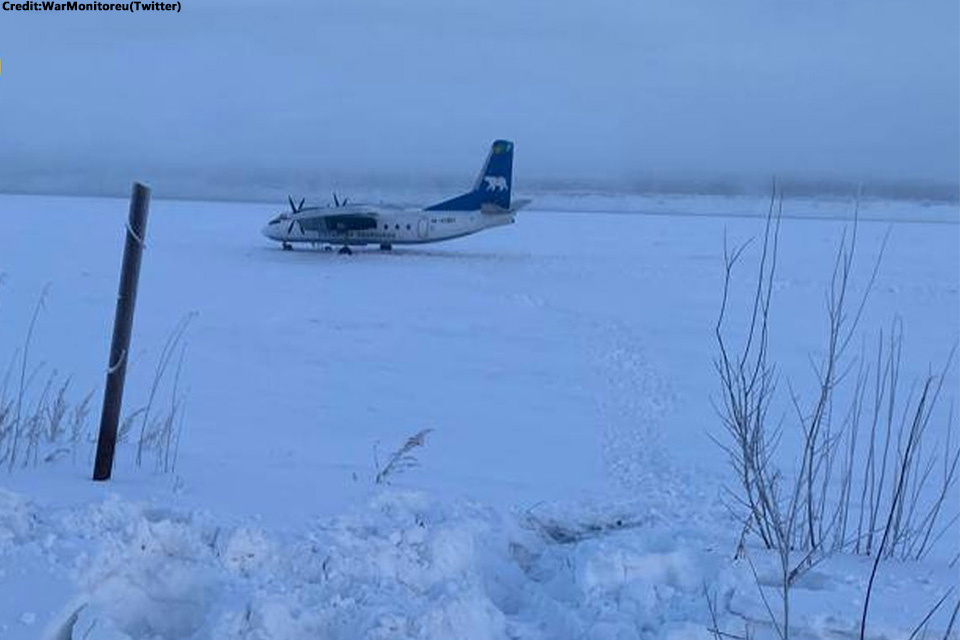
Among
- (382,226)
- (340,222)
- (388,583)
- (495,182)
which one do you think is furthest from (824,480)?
(495,182)

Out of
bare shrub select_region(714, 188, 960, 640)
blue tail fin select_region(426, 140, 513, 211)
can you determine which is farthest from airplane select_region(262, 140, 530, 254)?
bare shrub select_region(714, 188, 960, 640)

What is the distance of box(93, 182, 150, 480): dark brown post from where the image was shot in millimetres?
4762

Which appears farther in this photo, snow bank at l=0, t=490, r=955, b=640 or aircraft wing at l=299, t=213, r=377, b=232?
aircraft wing at l=299, t=213, r=377, b=232

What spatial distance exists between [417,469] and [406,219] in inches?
1097

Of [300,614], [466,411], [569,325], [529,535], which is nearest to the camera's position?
[300,614]

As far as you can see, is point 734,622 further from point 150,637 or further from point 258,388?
point 258,388

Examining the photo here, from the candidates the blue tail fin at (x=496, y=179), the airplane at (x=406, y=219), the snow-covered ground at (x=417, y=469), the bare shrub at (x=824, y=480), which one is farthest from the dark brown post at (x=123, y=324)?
the blue tail fin at (x=496, y=179)

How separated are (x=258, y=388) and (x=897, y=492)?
8.32 m

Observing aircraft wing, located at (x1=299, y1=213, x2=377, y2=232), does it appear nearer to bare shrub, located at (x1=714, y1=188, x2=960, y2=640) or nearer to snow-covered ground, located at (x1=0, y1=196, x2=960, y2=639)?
snow-covered ground, located at (x1=0, y1=196, x2=960, y2=639)

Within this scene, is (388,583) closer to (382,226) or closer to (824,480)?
(824,480)

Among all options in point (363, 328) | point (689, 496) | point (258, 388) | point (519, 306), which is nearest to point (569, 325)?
point (519, 306)

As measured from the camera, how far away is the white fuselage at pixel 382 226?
109 ft

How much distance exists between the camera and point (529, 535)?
4.71 metres

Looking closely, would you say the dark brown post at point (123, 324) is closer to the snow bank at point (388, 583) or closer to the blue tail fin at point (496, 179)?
the snow bank at point (388, 583)
